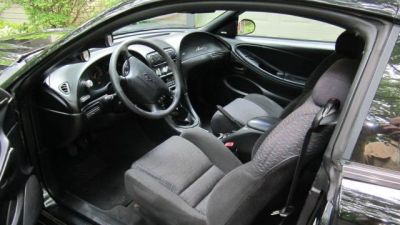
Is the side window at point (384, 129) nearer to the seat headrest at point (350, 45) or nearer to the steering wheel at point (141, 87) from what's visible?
the seat headrest at point (350, 45)

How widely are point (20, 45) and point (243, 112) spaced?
1415 millimetres

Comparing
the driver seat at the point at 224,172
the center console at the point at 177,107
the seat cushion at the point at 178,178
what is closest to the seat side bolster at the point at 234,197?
the driver seat at the point at 224,172

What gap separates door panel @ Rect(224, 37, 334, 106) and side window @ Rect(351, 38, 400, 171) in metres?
1.98

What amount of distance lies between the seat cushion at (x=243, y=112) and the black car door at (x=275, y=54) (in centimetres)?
36

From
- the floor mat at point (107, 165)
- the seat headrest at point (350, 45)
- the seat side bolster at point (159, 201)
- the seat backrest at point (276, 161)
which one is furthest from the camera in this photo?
the floor mat at point (107, 165)

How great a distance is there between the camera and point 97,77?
217 centimetres

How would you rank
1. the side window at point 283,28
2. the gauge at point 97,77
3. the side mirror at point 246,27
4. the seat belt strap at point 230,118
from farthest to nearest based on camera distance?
the side mirror at point 246,27 → the side window at point 283,28 → the seat belt strap at point 230,118 → the gauge at point 97,77

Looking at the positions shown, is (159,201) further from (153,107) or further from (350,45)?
(350,45)

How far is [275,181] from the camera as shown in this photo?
46.3 inches

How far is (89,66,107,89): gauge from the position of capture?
7.00 ft

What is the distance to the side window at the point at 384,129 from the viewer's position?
0.90 meters

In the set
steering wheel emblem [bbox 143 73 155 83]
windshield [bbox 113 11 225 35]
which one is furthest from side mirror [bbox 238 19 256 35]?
steering wheel emblem [bbox 143 73 155 83]

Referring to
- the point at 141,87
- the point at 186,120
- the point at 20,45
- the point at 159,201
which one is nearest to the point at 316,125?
the point at 159,201

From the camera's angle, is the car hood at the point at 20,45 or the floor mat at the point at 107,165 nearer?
the car hood at the point at 20,45
